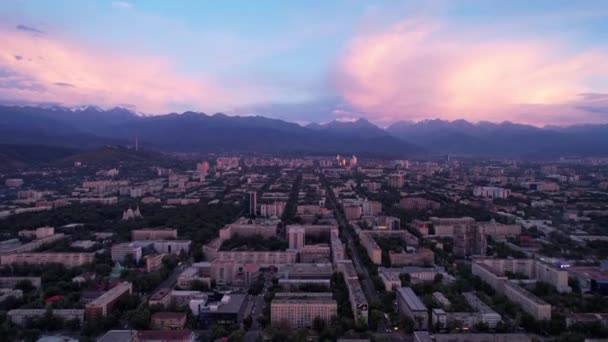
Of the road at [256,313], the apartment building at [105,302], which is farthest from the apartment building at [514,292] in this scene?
the apartment building at [105,302]

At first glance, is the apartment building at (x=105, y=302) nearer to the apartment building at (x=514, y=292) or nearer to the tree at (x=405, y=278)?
the tree at (x=405, y=278)

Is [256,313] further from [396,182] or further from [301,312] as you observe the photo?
[396,182]

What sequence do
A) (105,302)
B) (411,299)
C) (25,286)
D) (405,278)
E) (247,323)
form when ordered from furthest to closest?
(405,278), (25,286), (411,299), (105,302), (247,323)

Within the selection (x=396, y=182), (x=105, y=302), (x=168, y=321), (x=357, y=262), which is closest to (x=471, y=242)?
(x=357, y=262)

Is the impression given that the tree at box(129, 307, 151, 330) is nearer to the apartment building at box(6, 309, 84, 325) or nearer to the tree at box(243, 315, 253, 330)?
the apartment building at box(6, 309, 84, 325)

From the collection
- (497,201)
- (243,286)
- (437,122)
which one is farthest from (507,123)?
(243,286)

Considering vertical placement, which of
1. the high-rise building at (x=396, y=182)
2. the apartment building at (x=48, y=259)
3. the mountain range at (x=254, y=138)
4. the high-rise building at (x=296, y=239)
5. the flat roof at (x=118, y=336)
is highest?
the mountain range at (x=254, y=138)

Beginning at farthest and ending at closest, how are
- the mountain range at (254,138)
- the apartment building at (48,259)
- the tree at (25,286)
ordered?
the mountain range at (254,138)
the apartment building at (48,259)
the tree at (25,286)

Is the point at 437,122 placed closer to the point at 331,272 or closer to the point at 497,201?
the point at 497,201

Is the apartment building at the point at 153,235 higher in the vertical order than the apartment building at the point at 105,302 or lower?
higher
